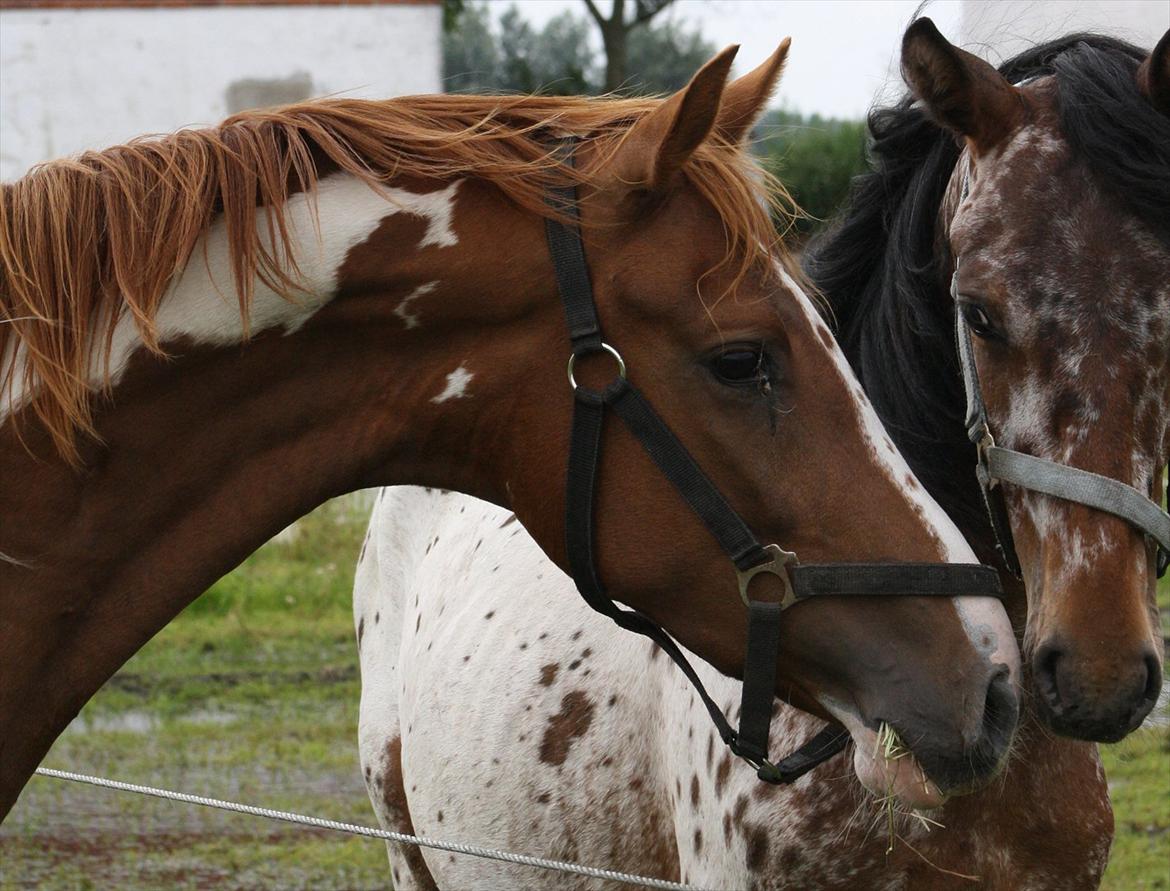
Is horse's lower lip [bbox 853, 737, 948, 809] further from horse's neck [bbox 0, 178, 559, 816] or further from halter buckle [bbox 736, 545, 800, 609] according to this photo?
horse's neck [bbox 0, 178, 559, 816]

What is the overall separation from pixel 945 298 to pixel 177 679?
6115 millimetres

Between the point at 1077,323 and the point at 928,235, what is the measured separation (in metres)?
0.51

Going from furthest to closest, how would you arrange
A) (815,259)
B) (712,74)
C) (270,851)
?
(270,851), (815,259), (712,74)

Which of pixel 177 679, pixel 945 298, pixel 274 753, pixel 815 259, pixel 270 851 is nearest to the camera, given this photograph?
pixel 945 298

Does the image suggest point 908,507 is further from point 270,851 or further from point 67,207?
point 270,851

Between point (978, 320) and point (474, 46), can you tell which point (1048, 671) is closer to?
point (978, 320)

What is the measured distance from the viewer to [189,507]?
203 centimetres

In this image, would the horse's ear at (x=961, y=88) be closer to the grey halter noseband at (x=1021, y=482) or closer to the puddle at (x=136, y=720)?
the grey halter noseband at (x=1021, y=482)

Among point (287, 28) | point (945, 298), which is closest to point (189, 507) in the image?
point (945, 298)

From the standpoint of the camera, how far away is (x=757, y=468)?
1.97m

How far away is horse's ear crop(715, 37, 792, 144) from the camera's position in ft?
7.03

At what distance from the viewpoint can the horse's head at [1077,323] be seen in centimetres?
198

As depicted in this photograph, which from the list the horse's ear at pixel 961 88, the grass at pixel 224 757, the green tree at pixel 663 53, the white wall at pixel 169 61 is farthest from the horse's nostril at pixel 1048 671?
the green tree at pixel 663 53

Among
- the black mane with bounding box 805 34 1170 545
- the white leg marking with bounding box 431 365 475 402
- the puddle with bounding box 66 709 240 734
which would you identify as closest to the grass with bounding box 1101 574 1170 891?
the black mane with bounding box 805 34 1170 545
